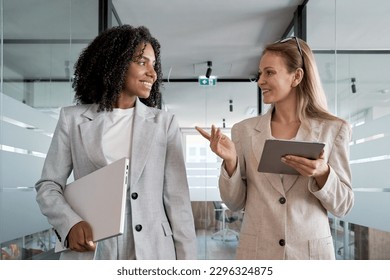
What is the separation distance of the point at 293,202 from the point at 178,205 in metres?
0.36

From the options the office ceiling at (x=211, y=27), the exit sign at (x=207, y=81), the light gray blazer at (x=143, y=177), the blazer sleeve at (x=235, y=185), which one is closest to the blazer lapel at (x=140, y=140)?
the light gray blazer at (x=143, y=177)

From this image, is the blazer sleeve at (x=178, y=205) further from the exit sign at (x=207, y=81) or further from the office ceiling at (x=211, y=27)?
the exit sign at (x=207, y=81)

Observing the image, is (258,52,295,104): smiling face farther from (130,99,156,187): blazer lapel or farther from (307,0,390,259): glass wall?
(307,0,390,259): glass wall

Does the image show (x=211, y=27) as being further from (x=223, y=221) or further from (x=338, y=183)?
(x=338, y=183)

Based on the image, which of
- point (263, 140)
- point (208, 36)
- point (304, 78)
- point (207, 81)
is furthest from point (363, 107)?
point (207, 81)

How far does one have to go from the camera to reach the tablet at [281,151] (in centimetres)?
121

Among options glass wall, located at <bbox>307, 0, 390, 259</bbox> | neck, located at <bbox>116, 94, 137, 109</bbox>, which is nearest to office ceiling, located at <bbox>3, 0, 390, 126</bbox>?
glass wall, located at <bbox>307, 0, 390, 259</bbox>

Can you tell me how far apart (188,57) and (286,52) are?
4.04m

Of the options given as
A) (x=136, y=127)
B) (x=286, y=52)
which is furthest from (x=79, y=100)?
(x=286, y=52)

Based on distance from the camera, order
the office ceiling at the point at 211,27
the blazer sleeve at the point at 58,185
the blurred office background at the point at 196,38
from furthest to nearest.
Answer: the office ceiling at the point at 211,27 < the blurred office background at the point at 196,38 < the blazer sleeve at the point at 58,185

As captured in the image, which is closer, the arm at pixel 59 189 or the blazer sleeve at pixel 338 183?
the arm at pixel 59 189

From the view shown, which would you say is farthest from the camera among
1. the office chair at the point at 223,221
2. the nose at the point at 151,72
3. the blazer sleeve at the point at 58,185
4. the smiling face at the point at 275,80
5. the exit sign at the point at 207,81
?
the exit sign at the point at 207,81

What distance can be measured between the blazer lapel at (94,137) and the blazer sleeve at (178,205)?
7.6 inches
